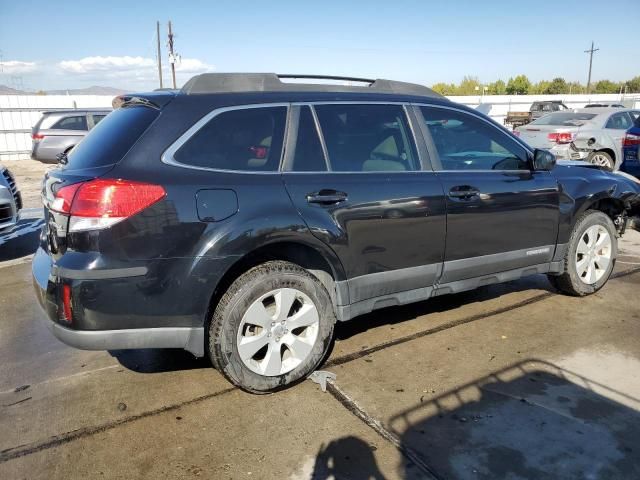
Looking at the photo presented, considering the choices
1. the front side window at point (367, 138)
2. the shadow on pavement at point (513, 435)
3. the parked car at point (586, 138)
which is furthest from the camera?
the parked car at point (586, 138)

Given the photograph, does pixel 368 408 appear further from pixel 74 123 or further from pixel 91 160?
pixel 74 123

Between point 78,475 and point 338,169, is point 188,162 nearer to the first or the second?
point 338,169

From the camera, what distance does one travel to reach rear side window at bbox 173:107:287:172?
3000 mm

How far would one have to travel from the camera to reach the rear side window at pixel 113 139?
116 inches

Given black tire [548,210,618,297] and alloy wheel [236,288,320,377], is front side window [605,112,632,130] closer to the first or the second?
black tire [548,210,618,297]

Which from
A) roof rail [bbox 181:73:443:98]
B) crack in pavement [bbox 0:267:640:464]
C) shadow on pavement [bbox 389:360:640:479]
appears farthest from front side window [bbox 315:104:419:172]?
shadow on pavement [bbox 389:360:640:479]

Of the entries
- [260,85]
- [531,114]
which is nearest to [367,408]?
[260,85]

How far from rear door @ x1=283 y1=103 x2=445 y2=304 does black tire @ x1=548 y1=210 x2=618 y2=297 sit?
1576mm

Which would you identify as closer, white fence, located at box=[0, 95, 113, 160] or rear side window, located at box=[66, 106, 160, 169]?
rear side window, located at box=[66, 106, 160, 169]

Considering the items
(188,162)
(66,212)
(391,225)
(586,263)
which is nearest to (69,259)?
(66,212)

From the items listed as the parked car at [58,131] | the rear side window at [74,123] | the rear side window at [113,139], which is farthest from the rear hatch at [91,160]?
the rear side window at [74,123]

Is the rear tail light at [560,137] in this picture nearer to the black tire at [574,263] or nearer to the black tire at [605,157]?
the black tire at [605,157]

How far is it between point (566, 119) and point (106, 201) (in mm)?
11695

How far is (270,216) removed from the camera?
120 inches
